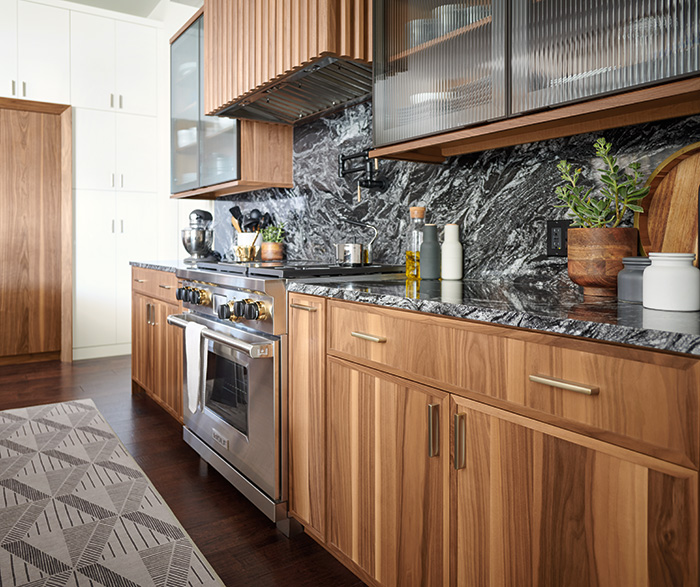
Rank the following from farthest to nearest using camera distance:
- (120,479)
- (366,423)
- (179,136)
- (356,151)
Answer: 1. (179,136)
2. (356,151)
3. (120,479)
4. (366,423)

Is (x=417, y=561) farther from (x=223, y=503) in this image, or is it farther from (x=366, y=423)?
(x=223, y=503)

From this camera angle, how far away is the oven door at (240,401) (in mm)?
1903

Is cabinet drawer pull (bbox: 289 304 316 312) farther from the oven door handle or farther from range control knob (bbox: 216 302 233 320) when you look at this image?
range control knob (bbox: 216 302 233 320)

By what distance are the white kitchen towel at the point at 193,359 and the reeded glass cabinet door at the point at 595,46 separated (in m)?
1.57

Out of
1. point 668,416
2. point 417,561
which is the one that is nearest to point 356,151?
point 417,561

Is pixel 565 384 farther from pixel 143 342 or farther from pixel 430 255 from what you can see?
pixel 143 342

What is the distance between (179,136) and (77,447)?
214 cm

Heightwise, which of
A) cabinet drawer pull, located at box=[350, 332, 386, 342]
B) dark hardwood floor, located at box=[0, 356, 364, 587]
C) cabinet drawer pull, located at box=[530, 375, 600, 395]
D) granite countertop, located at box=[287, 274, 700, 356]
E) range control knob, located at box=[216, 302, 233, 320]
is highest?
granite countertop, located at box=[287, 274, 700, 356]

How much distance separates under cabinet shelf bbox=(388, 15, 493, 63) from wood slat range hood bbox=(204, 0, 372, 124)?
0.74ft

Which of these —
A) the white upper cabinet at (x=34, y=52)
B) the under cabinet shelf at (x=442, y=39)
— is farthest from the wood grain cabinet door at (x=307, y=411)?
the white upper cabinet at (x=34, y=52)

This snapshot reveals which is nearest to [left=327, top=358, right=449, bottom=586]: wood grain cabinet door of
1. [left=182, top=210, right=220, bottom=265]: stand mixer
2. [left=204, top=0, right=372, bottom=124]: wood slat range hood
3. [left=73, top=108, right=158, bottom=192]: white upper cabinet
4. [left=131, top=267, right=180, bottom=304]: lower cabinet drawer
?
[left=204, top=0, right=372, bottom=124]: wood slat range hood

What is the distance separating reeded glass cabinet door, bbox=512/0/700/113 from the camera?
1.11m

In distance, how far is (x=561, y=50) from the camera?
1.32 m

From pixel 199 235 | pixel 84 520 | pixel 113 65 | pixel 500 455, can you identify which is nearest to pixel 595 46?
pixel 500 455
